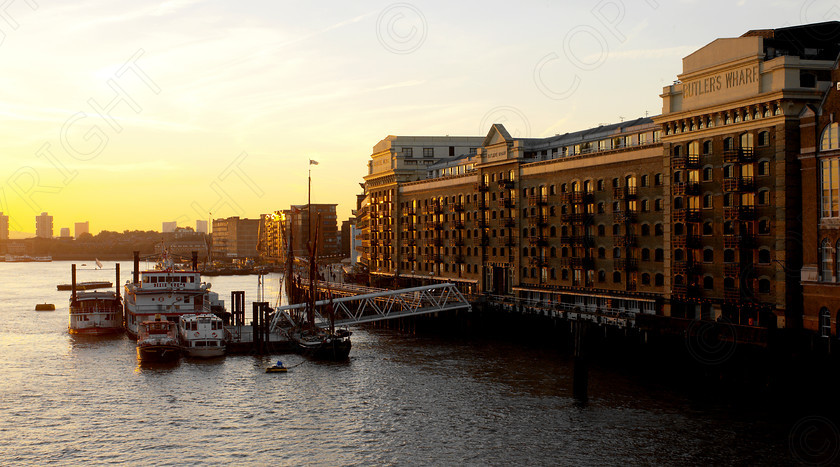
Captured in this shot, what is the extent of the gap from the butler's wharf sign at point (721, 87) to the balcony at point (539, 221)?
99.7 feet

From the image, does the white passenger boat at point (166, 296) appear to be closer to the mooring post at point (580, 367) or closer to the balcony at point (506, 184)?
the balcony at point (506, 184)

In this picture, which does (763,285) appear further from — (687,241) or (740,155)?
(740,155)

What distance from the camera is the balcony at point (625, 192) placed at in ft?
295

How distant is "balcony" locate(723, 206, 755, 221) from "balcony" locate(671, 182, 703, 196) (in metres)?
3.93

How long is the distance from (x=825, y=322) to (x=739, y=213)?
1238 cm

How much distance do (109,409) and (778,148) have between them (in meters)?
58.1

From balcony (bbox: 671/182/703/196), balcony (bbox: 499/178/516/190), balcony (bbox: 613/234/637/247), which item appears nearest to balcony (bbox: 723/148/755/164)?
balcony (bbox: 671/182/703/196)

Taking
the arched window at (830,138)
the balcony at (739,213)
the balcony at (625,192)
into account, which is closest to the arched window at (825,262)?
the arched window at (830,138)

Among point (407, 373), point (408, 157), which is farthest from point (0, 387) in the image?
point (408, 157)

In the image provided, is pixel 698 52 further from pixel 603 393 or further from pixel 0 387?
pixel 0 387

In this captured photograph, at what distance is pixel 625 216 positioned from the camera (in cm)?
9044

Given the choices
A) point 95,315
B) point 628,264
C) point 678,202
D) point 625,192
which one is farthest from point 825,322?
point 95,315

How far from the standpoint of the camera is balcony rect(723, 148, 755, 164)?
7162 cm

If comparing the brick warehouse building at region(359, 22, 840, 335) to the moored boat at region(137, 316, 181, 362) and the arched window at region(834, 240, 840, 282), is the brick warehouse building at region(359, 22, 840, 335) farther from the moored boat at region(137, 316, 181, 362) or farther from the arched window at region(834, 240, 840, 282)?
the moored boat at region(137, 316, 181, 362)
